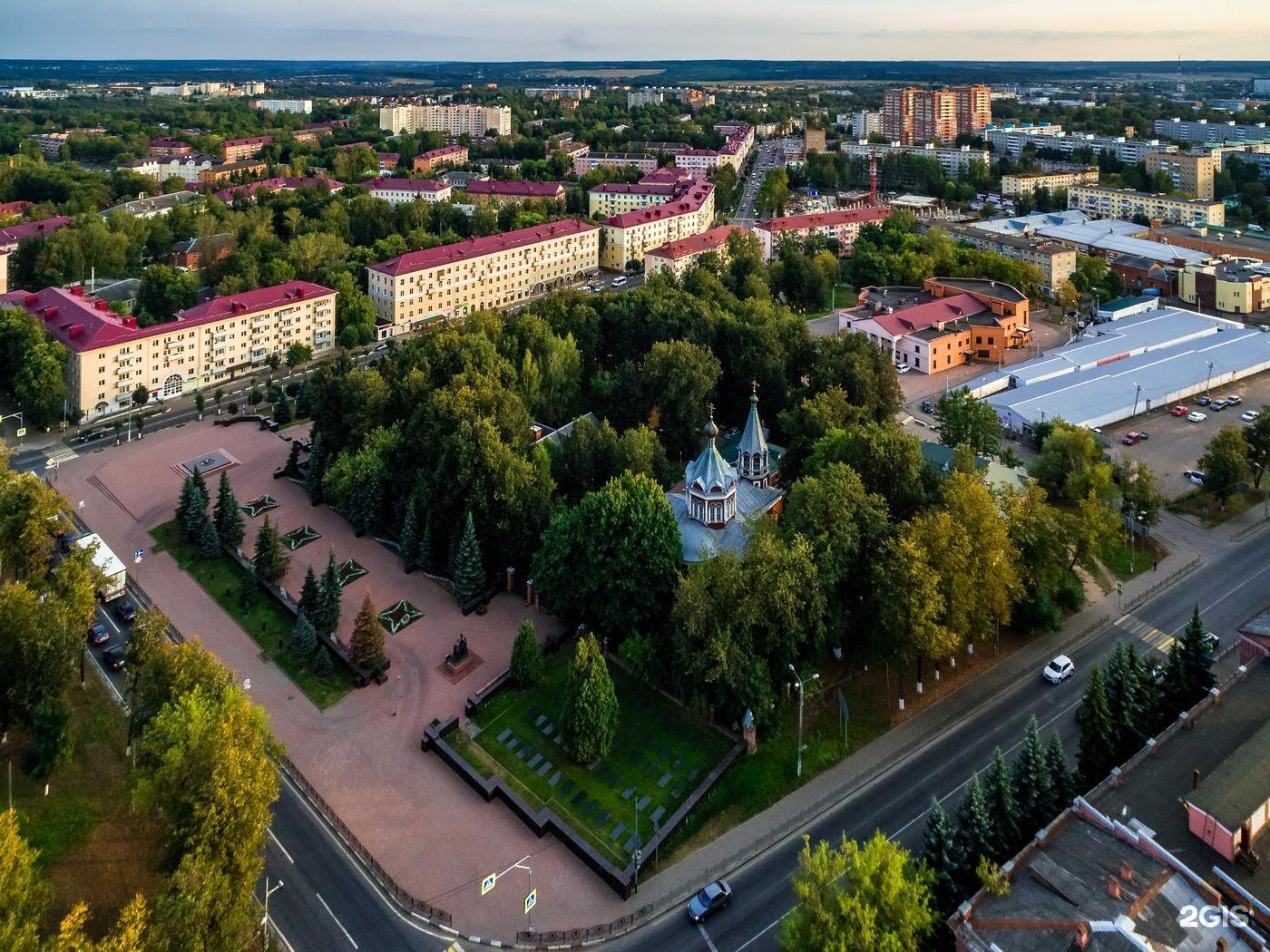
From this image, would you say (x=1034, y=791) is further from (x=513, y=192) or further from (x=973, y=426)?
(x=513, y=192)

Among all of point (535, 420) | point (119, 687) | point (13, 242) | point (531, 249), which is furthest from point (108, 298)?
point (119, 687)

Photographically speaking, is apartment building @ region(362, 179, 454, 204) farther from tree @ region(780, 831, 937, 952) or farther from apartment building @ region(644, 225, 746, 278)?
tree @ region(780, 831, 937, 952)

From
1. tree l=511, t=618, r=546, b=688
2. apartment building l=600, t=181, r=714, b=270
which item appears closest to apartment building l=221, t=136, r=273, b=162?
apartment building l=600, t=181, r=714, b=270

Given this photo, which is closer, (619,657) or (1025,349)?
(619,657)

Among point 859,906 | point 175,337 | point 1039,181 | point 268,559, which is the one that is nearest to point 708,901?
point 859,906

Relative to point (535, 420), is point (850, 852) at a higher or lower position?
lower

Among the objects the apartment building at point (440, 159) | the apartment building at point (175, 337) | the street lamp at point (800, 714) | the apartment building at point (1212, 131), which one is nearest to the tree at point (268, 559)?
the street lamp at point (800, 714)

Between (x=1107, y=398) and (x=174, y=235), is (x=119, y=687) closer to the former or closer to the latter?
(x=1107, y=398)
